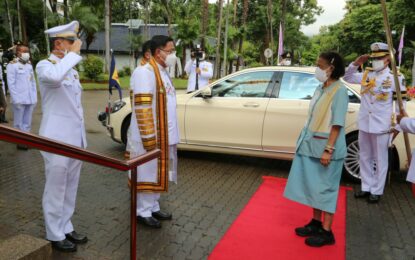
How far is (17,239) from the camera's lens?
2926 millimetres

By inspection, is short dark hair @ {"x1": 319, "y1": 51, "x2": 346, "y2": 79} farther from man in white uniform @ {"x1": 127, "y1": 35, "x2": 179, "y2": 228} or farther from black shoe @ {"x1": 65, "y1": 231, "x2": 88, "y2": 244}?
black shoe @ {"x1": 65, "y1": 231, "x2": 88, "y2": 244}

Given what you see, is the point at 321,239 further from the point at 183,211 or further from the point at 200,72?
the point at 200,72

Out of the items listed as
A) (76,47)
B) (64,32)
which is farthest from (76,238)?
(64,32)

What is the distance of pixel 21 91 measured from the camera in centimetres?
720

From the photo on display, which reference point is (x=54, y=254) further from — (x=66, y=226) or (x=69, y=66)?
(x=69, y=66)

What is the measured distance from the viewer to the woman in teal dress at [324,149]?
11.7 feet

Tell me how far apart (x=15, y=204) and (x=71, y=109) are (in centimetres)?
180

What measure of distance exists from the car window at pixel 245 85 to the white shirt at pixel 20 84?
11.5ft

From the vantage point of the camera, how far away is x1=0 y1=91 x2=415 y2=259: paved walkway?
367 centimetres

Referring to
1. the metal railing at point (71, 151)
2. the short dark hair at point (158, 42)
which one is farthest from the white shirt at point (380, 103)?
the metal railing at point (71, 151)

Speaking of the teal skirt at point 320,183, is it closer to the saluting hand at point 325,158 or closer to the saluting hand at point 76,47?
the saluting hand at point 325,158

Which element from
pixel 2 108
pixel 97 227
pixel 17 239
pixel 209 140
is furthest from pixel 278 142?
pixel 2 108

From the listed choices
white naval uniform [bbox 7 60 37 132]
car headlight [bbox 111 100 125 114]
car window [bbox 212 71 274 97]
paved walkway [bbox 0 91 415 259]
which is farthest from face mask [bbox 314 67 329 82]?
white naval uniform [bbox 7 60 37 132]

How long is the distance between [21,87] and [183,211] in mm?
4469
